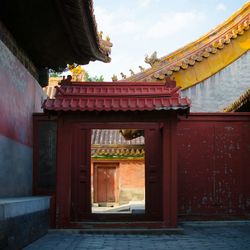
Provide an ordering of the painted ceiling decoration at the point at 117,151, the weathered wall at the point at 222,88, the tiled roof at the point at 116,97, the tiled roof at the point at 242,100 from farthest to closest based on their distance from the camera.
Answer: the painted ceiling decoration at the point at 117,151 → the weathered wall at the point at 222,88 → the tiled roof at the point at 242,100 → the tiled roof at the point at 116,97

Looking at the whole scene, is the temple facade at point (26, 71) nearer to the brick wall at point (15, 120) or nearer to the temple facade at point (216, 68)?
the brick wall at point (15, 120)

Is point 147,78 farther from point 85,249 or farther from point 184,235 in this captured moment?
point 85,249

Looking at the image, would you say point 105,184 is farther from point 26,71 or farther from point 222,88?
point 26,71

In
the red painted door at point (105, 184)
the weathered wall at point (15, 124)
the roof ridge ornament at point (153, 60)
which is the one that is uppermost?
the roof ridge ornament at point (153, 60)

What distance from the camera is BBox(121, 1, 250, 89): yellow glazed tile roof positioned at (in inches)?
516

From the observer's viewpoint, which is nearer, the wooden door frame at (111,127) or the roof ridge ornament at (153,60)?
the wooden door frame at (111,127)

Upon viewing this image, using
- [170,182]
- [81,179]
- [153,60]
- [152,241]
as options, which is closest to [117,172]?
[153,60]

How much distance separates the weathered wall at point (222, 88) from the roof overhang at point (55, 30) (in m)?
4.52

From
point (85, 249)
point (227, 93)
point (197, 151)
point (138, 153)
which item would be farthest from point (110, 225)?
point (138, 153)

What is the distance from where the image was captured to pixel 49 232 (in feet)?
26.5

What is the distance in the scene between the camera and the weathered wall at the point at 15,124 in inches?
285

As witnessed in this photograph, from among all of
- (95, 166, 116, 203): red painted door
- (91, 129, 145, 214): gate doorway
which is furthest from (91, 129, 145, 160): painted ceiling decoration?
(95, 166, 116, 203): red painted door

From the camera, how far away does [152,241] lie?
7.17m

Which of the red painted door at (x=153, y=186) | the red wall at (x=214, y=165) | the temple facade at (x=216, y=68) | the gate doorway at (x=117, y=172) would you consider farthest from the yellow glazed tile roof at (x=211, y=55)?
the gate doorway at (x=117, y=172)
